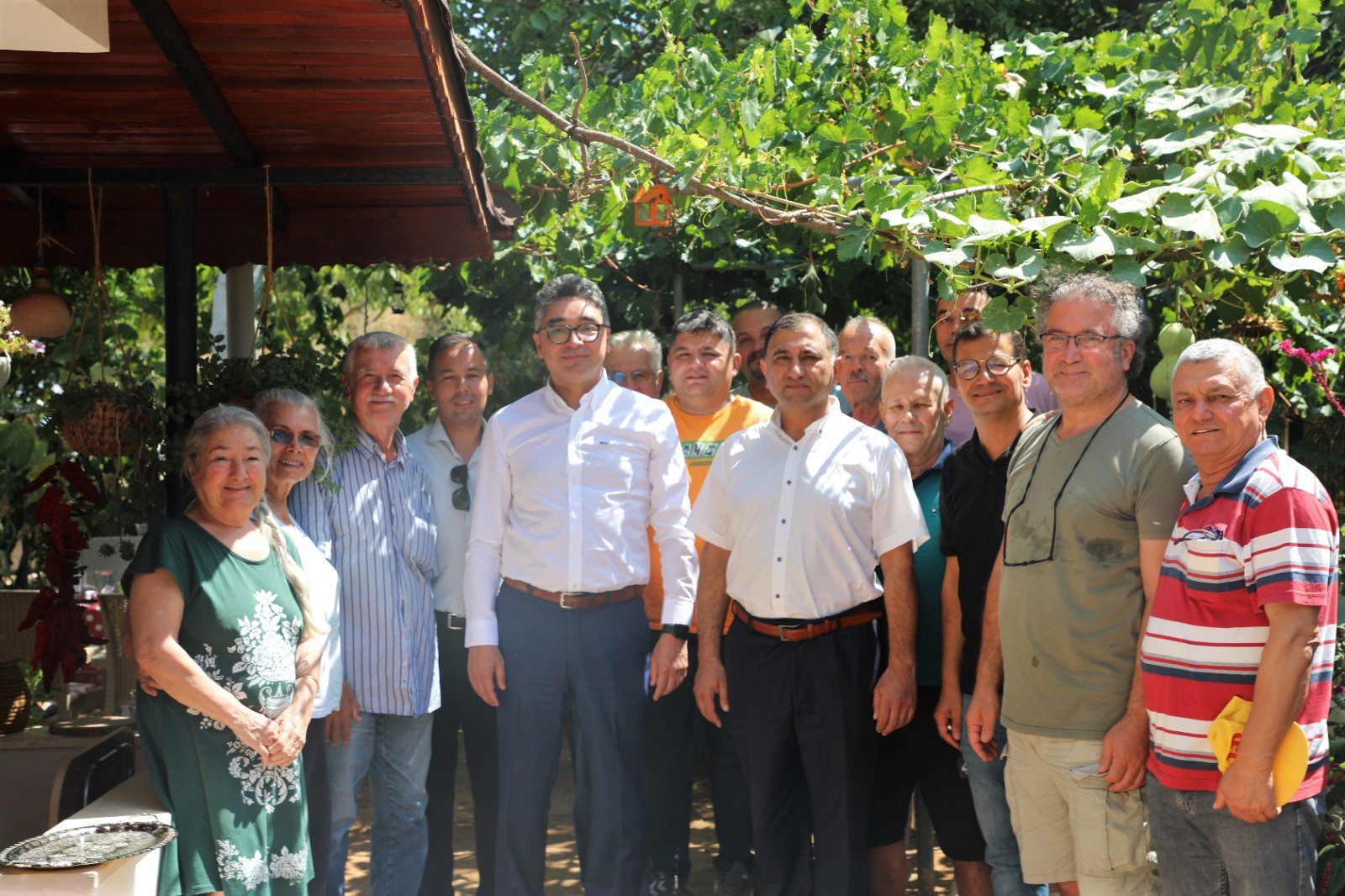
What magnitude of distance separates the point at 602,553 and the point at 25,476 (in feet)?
18.6

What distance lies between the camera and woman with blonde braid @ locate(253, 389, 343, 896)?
367 cm

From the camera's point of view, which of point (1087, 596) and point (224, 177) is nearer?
point (1087, 596)

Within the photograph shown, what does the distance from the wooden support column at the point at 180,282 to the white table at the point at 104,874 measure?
4.49 feet

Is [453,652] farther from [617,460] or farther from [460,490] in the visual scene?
[617,460]

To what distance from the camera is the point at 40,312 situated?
4594 millimetres

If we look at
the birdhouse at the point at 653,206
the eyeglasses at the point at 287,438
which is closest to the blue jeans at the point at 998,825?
the eyeglasses at the point at 287,438

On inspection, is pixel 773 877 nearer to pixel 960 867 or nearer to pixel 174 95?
pixel 960 867

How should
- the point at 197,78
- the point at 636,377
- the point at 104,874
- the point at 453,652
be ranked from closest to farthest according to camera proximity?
the point at 104,874, the point at 197,78, the point at 453,652, the point at 636,377

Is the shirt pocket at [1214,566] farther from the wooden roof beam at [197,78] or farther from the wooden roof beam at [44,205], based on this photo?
the wooden roof beam at [44,205]

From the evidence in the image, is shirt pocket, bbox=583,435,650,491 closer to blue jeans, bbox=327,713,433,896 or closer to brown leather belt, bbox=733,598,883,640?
brown leather belt, bbox=733,598,883,640

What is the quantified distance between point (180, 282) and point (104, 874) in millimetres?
1922

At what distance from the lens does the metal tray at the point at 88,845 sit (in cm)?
292

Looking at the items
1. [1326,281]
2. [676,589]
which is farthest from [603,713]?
[1326,281]

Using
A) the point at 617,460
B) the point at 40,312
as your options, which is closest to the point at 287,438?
the point at 617,460
